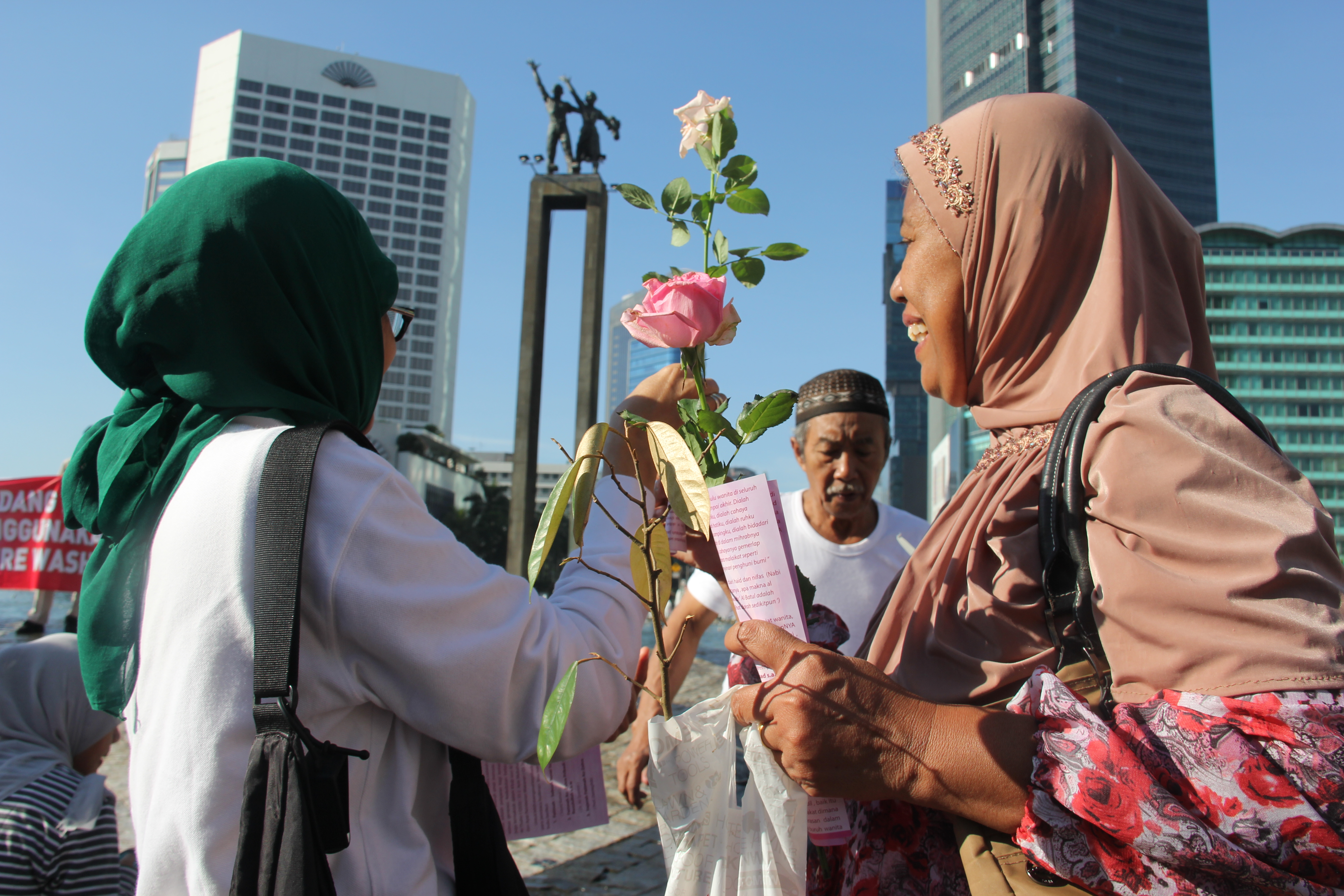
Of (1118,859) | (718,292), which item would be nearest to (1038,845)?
(1118,859)

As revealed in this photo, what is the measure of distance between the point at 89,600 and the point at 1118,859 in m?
1.49

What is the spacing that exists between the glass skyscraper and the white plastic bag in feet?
293

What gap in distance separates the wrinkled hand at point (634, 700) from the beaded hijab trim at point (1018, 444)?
707 mm

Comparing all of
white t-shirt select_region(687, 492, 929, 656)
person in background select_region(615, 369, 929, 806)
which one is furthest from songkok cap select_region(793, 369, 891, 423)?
white t-shirt select_region(687, 492, 929, 656)

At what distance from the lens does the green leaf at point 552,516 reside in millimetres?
1062

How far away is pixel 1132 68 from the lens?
80.2 m

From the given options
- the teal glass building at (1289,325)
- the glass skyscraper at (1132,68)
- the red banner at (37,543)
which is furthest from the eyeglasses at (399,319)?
the glass skyscraper at (1132,68)

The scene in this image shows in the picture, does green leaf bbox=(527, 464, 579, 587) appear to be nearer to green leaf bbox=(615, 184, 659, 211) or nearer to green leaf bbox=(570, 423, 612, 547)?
green leaf bbox=(570, 423, 612, 547)

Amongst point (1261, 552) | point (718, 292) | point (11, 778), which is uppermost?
point (718, 292)

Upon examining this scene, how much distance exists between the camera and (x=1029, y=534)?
4.10 feet

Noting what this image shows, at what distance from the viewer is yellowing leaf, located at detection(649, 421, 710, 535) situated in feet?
3.32

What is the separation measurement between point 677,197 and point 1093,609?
2.94ft

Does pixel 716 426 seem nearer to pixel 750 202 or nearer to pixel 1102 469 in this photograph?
pixel 750 202

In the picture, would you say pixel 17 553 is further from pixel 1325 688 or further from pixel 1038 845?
pixel 1325 688
